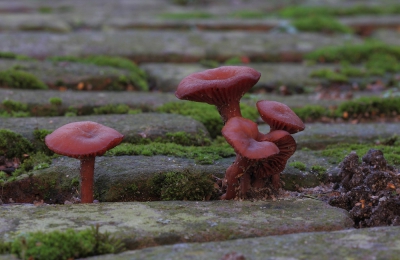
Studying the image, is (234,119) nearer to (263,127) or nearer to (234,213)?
(234,213)

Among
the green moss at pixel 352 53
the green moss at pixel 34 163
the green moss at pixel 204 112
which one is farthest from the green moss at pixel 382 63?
the green moss at pixel 34 163

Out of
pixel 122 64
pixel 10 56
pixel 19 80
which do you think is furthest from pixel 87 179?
pixel 10 56

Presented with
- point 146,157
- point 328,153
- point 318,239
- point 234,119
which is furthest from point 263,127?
point 318,239

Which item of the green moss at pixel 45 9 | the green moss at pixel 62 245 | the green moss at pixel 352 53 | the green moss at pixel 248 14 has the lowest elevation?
the green moss at pixel 62 245

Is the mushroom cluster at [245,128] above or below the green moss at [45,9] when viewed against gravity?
below

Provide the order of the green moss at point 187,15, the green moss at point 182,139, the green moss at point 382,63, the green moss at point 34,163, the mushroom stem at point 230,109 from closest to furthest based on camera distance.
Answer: the mushroom stem at point 230,109 < the green moss at point 34,163 < the green moss at point 182,139 < the green moss at point 382,63 < the green moss at point 187,15

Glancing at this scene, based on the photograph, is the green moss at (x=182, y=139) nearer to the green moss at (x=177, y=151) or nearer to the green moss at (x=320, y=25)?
the green moss at (x=177, y=151)

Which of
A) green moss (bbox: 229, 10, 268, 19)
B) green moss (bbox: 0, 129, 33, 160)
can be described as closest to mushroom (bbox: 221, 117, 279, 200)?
green moss (bbox: 0, 129, 33, 160)

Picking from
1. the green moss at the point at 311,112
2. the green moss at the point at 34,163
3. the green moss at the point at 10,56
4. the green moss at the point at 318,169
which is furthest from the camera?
the green moss at the point at 10,56
